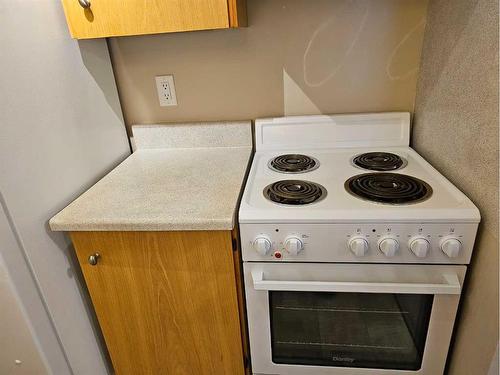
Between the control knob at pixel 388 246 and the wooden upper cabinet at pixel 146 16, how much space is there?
2.46ft

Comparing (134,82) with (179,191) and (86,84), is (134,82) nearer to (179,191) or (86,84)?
(86,84)

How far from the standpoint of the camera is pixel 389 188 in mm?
997

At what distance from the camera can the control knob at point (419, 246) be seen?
2.81ft

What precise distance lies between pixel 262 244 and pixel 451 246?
0.49 meters

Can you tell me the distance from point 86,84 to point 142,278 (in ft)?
2.33

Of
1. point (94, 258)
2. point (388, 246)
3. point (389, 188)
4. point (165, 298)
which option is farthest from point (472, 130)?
point (94, 258)

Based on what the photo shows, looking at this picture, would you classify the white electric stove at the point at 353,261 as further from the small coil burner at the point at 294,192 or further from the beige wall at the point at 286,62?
the beige wall at the point at 286,62

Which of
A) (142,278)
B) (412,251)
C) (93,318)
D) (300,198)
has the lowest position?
(93,318)

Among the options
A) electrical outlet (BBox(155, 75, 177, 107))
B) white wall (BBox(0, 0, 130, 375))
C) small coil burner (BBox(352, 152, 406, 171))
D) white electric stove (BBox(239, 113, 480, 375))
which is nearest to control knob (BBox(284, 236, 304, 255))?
white electric stove (BBox(239, 113, 480, 375))

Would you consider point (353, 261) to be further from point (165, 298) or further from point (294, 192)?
point (165, 298)

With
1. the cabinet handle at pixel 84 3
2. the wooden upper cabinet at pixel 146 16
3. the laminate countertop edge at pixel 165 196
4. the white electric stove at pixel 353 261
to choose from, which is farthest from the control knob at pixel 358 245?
the cabinet handle at pixel 84 3

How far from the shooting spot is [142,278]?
1.02m

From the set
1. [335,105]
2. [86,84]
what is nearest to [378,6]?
[335,105]

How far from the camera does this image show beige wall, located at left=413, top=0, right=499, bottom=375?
2.68 feet
